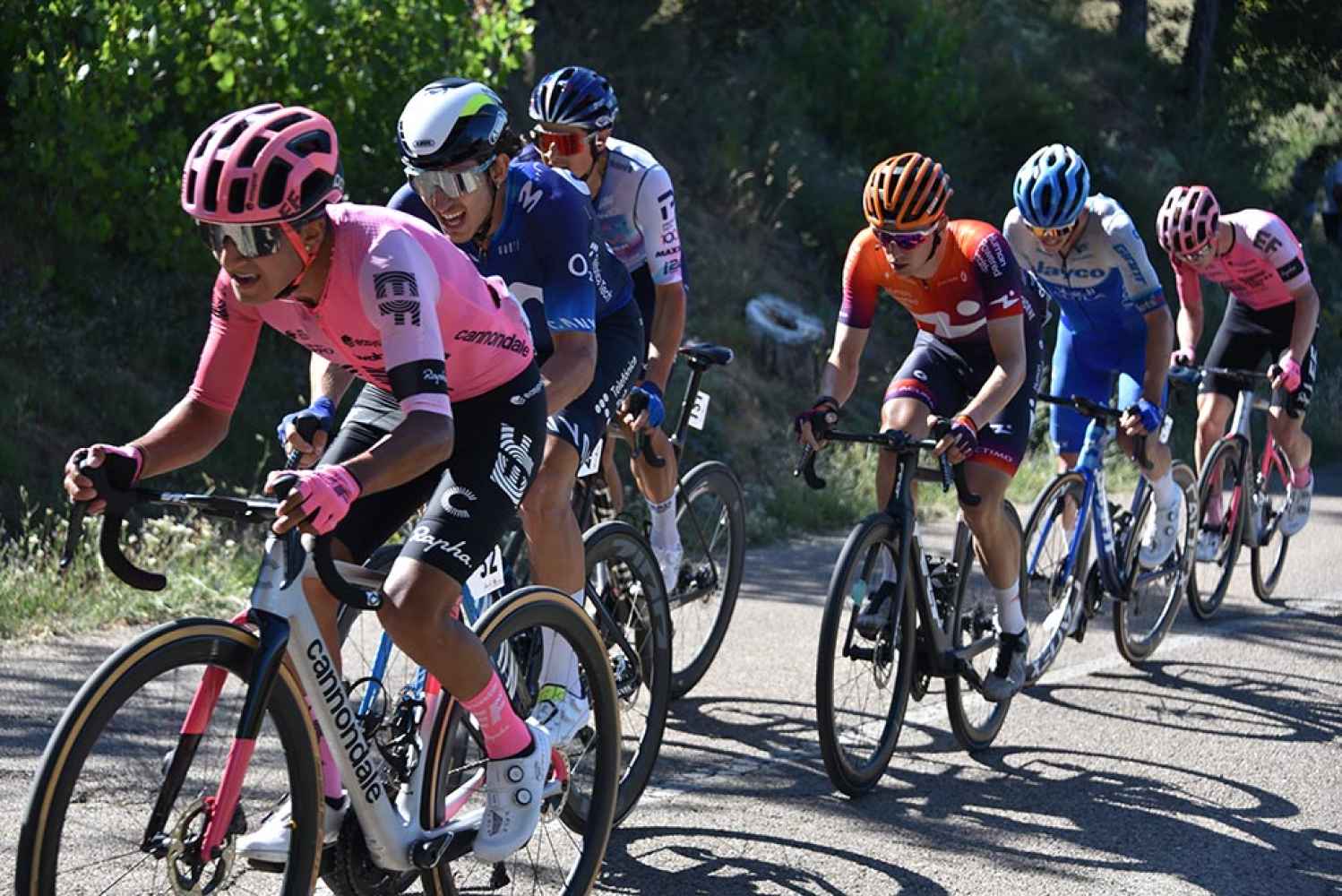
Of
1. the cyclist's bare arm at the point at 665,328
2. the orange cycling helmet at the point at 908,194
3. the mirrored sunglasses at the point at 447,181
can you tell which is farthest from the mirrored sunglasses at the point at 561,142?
the mirrored sunglasses at the point at 447,181

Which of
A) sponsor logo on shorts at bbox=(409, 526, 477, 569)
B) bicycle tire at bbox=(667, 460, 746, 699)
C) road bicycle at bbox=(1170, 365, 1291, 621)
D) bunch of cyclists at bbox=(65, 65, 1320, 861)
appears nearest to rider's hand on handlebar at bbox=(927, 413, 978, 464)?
→ bunch of cyclists at bbox=(65, 65, 1320, 861)

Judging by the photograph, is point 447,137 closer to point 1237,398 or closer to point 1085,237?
point 1085,237

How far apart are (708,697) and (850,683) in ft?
3.91

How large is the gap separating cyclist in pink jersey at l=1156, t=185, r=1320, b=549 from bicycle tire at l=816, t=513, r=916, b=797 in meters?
3.43

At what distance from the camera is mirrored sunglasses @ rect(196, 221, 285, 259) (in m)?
3.62

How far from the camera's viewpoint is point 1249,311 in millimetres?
9750

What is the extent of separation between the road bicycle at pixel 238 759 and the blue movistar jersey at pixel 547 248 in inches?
49.1

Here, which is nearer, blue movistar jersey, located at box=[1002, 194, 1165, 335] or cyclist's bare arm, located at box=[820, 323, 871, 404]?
cyclist's bare arm, located at box=[820, 323, 871, 404]

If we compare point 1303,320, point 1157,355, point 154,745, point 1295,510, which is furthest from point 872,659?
point 1295,510

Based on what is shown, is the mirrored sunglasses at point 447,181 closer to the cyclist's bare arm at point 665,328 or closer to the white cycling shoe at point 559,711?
the white cycling shoe at point 559,711

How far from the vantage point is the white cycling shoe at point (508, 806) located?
161 inches

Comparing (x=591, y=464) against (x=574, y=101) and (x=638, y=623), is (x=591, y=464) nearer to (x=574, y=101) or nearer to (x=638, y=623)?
(x=638, y=623)

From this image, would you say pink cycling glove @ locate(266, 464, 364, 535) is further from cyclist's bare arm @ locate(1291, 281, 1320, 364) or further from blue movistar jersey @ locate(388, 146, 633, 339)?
cyclist's bare arm @ locate(1291, 281, 1320, 364)

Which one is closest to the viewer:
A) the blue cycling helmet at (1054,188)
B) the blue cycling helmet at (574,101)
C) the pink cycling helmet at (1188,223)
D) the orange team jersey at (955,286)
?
the orange team jersey at (955,286)
